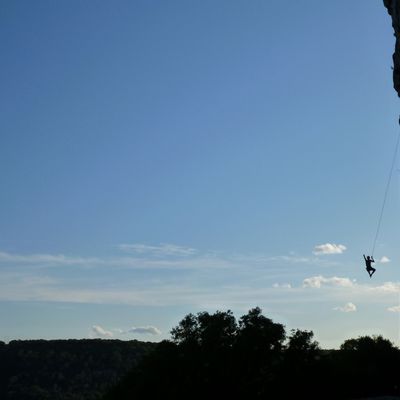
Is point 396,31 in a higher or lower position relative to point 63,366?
higher

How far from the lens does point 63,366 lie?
493 ft

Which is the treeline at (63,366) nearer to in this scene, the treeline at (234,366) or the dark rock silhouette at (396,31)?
the treeline at (234,366)

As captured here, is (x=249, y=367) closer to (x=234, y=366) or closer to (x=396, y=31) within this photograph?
(x=234, y=366)

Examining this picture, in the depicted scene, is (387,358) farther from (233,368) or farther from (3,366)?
(3,366)

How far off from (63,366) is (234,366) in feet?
345

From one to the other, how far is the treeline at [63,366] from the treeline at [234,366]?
69.5 m

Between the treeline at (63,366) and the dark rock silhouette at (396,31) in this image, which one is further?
the treeline at (63,366)

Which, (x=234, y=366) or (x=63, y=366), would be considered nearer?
(x=234, y=366)

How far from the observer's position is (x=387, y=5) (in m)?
32.2

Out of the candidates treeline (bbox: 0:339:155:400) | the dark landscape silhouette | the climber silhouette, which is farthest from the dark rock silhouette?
treeline (bbox: 0:339:155:400)

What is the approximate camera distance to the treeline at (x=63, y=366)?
131125 mm

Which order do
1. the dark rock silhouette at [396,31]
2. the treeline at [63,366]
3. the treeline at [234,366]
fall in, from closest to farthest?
the dark rock silhouette at [396,31]
the treeline at [234,366]
the treeline at [63,366]

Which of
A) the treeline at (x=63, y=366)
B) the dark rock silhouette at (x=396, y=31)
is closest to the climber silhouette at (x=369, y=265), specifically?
the dark rock silhouette at (x=396, y=31)

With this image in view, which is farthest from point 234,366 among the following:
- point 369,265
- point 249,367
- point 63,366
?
point 63,366
